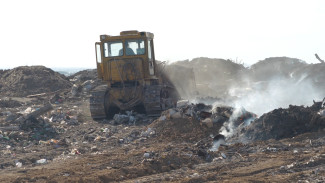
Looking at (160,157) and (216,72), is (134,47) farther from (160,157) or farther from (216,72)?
(216,72)

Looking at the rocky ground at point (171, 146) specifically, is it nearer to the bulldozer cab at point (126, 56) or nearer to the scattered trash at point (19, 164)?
the scattered trash at point (19, 164)

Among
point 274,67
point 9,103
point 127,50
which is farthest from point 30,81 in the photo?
point 274,67

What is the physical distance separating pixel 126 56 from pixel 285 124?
7.00 meters

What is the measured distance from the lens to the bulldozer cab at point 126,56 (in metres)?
16.5

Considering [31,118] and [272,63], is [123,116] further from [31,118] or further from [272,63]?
[272,63]

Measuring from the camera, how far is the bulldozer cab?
16547 millimetres

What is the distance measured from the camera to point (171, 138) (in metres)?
12.1

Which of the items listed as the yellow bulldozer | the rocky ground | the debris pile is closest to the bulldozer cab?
the yellow bulldozer

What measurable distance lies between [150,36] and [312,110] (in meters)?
7.00

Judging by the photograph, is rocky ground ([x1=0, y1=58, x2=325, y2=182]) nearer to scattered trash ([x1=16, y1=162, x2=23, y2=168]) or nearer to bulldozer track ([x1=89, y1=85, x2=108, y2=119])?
scattered trash ([x1=16, y1=162, x2=23, y2=168])

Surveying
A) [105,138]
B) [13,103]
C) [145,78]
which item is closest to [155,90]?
[145,78]

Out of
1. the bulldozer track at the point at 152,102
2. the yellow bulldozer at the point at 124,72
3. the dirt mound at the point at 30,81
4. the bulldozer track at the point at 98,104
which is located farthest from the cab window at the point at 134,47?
the dirt mound at the point at 30,81

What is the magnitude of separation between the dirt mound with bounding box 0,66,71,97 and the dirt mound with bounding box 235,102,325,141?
17.3m

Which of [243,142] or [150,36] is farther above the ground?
[150,36]
